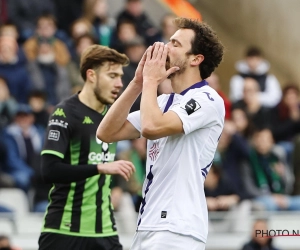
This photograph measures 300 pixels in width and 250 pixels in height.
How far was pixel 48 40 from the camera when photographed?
14.0 meters

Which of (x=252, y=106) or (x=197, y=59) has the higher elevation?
(x=252, y=106)

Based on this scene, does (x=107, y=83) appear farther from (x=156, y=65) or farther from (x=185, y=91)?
(x=156, y=65)

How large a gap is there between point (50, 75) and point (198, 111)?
7.70 m

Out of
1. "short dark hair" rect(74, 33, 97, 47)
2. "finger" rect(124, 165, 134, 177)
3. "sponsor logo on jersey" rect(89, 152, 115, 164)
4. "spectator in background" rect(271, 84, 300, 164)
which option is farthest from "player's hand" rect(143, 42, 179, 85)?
"short dark hair" rect(74, 33, 97, 47)

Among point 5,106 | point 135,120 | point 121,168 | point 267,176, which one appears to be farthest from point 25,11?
point 135,120

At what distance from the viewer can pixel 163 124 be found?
591 cm

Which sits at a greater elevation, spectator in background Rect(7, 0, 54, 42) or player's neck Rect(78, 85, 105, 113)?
Result: spectator in background Rect(7, 0, 54, 42)

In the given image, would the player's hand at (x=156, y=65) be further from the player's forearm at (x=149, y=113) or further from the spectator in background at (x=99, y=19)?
the spectator in background at (x=99, y=19)

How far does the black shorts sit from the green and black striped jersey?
0.14 feet

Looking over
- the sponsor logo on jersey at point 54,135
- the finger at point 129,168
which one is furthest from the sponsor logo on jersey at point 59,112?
the finger at point 129,168

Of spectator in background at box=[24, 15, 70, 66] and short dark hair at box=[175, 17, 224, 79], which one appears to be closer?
short dark hair at box=[175, 17, 224, 79]

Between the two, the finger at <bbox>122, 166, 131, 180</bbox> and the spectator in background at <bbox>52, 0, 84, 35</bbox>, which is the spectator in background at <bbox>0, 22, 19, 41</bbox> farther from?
the finger at <bbox>122, 166, 131, 180</bbox>

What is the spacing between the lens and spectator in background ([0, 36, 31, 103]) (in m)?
13.1

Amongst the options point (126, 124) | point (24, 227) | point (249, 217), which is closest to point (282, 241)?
point (249, 217)
